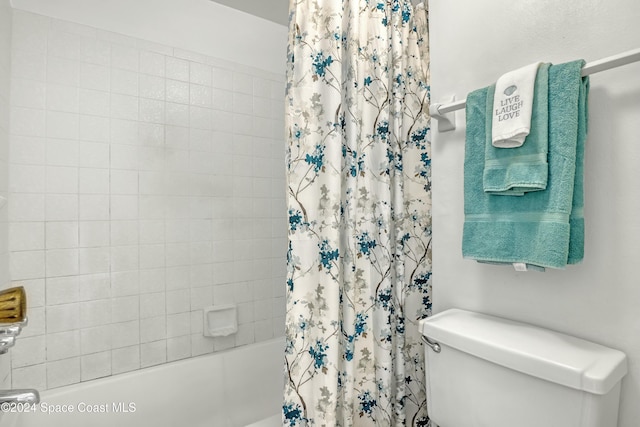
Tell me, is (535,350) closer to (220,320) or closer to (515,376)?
(515,376)

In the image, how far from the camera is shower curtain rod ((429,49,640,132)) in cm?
75

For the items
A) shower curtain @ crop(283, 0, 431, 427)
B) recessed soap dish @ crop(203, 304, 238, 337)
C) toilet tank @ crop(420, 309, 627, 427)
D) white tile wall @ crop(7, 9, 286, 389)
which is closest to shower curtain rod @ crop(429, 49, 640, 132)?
shower curtain @ crop(283, 0, 431, 427)

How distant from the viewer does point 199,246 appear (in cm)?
191

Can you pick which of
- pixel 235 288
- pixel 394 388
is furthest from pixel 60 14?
pixel 394 388

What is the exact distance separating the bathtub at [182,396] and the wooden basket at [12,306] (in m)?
0.93

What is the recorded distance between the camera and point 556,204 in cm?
82

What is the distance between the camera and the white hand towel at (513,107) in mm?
878

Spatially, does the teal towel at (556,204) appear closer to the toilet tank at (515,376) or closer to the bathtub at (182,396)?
the toilet tank at (515,376)

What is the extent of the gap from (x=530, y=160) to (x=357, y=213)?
0.59 metres

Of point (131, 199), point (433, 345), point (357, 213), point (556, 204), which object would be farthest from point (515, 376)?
point (131, 199)

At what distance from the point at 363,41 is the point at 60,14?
1.45 m

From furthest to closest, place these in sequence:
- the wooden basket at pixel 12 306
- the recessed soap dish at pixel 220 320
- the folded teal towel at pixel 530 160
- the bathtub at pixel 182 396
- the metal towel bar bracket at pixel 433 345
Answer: the recessed soap dish at pixel 220 320 → the bathtub at pixel 182 396 → the metal towel bar bracket at pixel 433 345 → the folded teal towel at pixel 530 160 → the wooden basket at pixel 12 306

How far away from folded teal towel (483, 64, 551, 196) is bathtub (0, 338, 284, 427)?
3.90 feet

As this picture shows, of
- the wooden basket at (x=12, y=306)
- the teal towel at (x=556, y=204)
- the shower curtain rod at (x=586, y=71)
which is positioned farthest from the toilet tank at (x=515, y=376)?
the wooden basket at (x=12, y=306)
